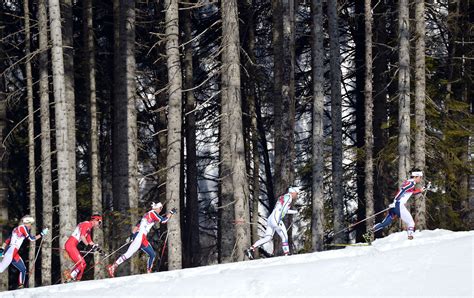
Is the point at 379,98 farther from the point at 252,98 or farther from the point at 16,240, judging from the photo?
the point at 16,240

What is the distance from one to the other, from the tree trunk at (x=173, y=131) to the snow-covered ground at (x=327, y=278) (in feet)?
11.3

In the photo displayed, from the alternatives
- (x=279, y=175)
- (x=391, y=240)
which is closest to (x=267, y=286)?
(x=391, y=240)

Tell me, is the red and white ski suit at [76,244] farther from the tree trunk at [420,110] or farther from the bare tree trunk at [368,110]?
the bare tree trunk at [368,110]

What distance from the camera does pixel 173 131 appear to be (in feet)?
72.6

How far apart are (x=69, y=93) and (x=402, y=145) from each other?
9987mm

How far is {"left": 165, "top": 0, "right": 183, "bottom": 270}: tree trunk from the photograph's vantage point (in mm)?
22047

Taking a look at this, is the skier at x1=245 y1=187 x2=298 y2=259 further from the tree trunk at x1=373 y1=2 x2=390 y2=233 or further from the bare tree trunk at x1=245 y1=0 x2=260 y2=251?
the bare tree trunk at x1=245 y1=0 x2=260 y2=251

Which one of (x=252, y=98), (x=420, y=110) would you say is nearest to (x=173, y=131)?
(x=420, y=110)

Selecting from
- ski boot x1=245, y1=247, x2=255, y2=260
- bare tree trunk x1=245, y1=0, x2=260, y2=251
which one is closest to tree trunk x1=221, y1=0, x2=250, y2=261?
ski boot x1=245, y1=247, x2=255, y2=260

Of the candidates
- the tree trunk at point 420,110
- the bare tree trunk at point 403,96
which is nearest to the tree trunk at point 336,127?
the bare tree trunk at point 403,96

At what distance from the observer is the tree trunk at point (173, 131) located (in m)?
22.0

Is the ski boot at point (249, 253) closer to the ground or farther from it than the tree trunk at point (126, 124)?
closer to the ground

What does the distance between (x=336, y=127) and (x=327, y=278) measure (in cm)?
1198

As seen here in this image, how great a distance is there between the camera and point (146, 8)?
37.3m
